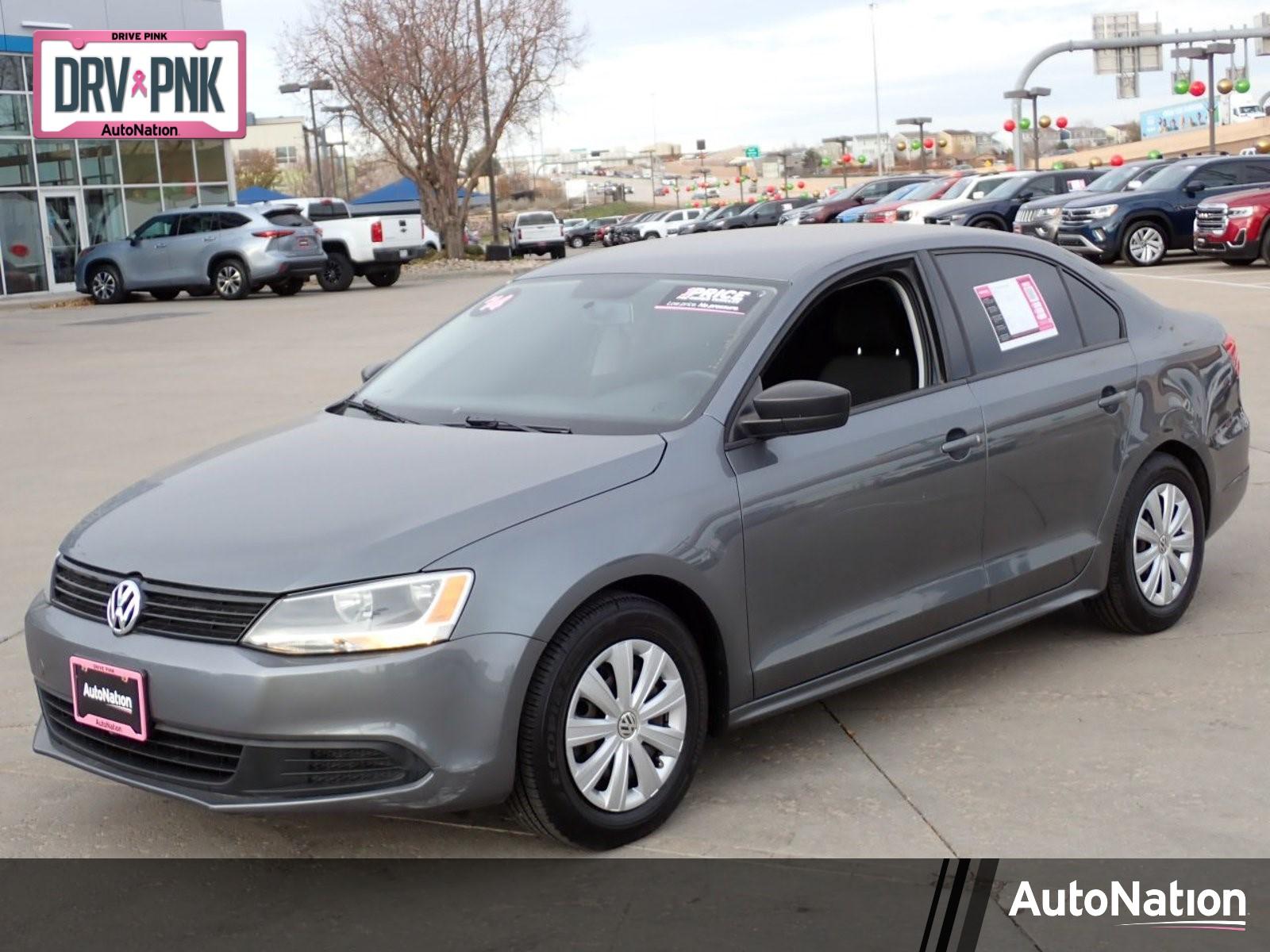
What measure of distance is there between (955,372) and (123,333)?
1898cm

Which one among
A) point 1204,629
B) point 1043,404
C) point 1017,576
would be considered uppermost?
point 1043,404

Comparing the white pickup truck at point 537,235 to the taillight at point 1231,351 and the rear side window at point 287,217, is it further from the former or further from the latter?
the taillight at point 1231,351

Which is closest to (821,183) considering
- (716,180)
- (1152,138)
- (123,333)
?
(1152,138)

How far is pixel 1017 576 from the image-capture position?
519cm

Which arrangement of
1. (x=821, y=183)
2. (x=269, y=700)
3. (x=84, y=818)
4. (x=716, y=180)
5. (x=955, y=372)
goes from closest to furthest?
(x=269, y=700) → (x=84, y=818) → (x=955, y=372) → (x=821, y=183) → (x=716, y=180)

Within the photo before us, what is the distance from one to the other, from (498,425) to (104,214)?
3322 cm

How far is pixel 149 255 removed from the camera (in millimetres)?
29609

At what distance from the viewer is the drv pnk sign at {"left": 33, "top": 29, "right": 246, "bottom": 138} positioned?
33.1 meters

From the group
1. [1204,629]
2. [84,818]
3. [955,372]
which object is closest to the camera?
[84,818]

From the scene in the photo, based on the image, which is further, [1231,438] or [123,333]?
[123,333]

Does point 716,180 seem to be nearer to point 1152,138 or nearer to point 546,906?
point 1152,138

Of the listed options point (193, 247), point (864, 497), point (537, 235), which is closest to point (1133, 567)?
point (864, 497)

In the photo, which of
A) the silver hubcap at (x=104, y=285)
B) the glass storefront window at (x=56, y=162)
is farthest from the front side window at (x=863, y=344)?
the glass storefront window at (x=56, y=162)

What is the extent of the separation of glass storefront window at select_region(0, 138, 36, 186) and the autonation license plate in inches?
1240
